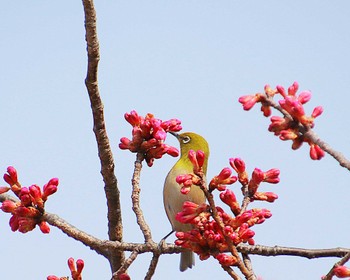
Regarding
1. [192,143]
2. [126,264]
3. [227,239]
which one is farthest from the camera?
[192,143]

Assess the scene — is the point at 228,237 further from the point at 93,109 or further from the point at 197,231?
the point at 93,109

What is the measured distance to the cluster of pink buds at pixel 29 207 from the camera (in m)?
3.78

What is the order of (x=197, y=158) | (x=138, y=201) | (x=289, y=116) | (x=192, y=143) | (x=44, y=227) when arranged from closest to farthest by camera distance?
1. (x=289, y=116)
2. (x=197, y=158)
3. (x=44, y=227)
4. (x=138, y=201)
5. (x=192, y=143)

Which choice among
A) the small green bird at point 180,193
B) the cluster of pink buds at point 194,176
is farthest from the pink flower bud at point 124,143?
the small green bird at point 180,193

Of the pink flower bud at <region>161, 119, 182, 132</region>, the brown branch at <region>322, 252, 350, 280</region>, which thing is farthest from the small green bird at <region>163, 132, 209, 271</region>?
the brown branch at <region>322, 252, 350, 280</region>

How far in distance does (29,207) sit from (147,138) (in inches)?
41.7

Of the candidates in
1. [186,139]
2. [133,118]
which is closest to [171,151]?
[133,118]

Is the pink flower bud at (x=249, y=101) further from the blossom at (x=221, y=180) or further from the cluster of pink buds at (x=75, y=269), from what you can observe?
the cluster of pink buds at (x=75, y=269)

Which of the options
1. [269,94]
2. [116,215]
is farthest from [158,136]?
[269,94]

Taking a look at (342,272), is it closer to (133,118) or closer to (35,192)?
(35,192)

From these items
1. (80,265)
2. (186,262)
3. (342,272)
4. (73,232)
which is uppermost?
(186,262)

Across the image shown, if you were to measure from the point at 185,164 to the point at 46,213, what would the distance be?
4072mm

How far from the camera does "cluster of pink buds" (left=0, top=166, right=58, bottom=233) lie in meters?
3.78

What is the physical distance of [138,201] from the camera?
435cm
